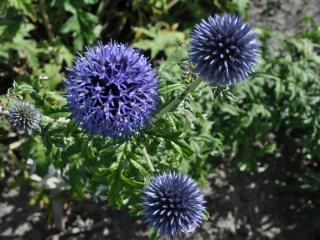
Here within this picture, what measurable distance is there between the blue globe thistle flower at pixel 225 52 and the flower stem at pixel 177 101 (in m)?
0.08

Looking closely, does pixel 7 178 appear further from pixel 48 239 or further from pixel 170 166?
pixel 170 166

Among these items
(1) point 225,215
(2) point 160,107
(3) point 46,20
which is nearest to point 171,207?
(2) point 160,107

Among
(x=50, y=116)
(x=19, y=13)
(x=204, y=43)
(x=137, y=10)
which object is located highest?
(x=137, y=10)

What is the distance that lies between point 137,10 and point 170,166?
8.21ft

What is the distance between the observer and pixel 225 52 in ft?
8.64

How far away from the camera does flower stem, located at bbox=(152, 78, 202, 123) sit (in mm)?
2701

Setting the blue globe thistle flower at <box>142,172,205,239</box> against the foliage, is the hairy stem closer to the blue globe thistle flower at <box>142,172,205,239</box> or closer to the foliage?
the foliage

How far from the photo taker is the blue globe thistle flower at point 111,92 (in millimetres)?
2451

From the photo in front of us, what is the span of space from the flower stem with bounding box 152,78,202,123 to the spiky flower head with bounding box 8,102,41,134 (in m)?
0.65

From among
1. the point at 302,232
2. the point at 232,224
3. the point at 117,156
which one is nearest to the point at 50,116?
the point at 117,156

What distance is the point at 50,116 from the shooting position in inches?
113

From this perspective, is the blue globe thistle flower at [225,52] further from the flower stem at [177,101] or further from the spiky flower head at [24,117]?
the spiky flower head at [24,117]

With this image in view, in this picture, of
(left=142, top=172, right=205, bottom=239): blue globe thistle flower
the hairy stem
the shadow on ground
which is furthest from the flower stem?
the hairy stem

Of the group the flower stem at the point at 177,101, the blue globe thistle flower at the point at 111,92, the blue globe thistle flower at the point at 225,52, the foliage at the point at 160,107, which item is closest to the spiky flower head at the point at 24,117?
the foliage at the point at 160,107
